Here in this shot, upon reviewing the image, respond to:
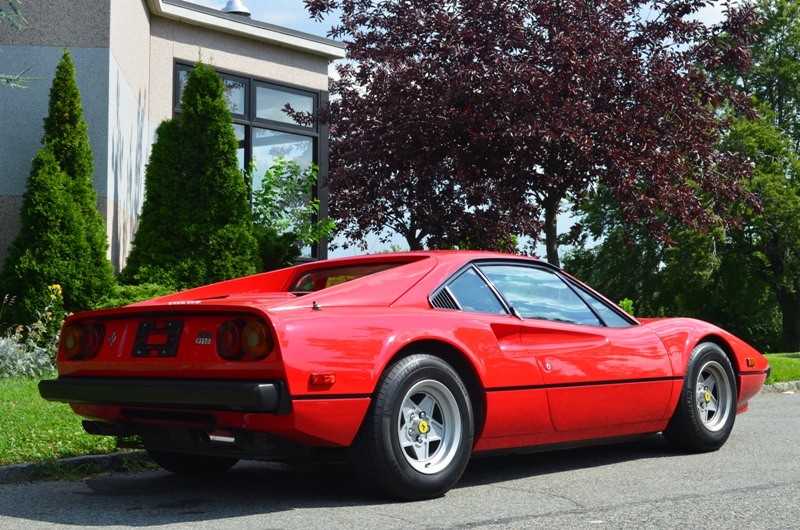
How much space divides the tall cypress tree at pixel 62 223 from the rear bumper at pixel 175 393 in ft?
18.8

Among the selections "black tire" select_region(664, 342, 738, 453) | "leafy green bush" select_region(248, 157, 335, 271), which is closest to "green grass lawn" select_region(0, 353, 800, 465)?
"black tire" select_region(664, 342, 738, 453)

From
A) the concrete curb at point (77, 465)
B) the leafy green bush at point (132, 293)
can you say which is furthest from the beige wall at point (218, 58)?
the concrete curb at point (77, 465)

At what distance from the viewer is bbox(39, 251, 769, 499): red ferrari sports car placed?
4719 mm

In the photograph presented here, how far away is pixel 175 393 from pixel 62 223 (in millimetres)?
6777

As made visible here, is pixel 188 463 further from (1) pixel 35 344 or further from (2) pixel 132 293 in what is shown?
(2) pixel 132 293

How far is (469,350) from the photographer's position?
531 cm

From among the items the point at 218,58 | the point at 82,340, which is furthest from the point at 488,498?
the point at 218,58

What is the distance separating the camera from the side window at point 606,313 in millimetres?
6478

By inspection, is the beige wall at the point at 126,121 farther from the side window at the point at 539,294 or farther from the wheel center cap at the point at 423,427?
the wheel center cap at the point at 423,427

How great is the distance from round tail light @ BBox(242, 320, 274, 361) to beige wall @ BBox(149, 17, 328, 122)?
9.59 m

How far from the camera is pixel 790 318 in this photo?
1528 inches

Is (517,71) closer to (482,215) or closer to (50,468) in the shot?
(482,215)

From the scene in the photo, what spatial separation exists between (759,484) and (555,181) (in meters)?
7.84

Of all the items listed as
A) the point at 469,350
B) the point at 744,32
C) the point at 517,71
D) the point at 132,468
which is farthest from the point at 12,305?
the point at 744,32
